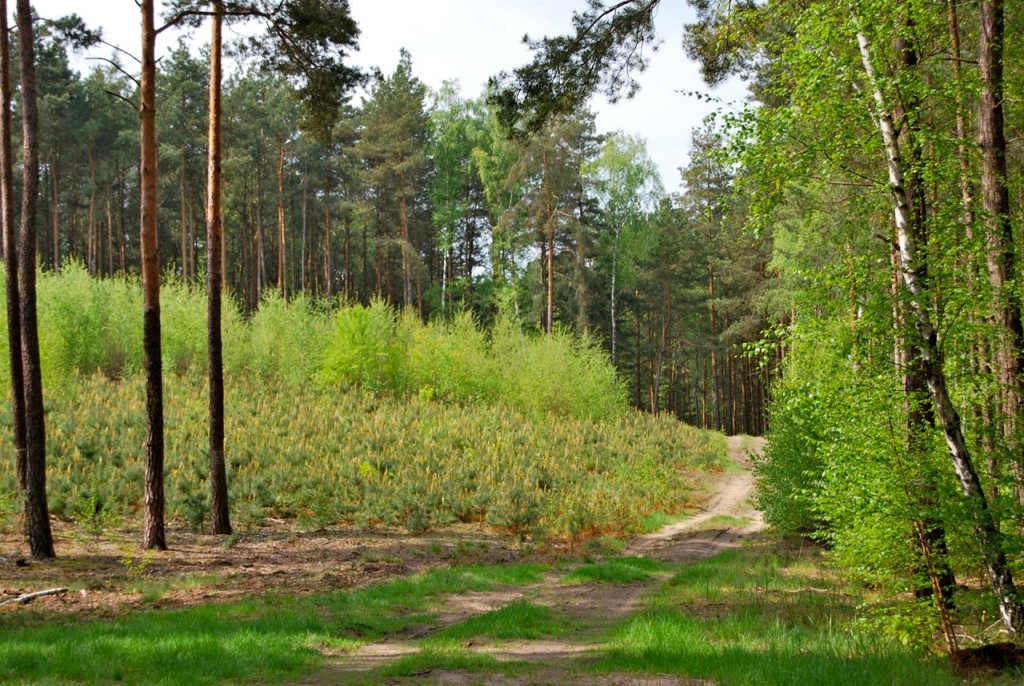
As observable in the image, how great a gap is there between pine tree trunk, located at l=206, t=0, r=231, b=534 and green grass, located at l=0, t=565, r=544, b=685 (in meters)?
4.37

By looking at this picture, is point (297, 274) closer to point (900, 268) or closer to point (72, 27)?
point (72, 27)

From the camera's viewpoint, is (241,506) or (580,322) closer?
(241,506)

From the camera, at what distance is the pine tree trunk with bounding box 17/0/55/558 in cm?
1002

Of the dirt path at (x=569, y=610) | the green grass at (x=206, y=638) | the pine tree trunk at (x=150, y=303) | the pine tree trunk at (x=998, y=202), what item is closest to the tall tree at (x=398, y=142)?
the dirt path at (x=569, y=610)

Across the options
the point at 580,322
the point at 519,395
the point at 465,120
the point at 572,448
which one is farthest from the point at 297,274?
the point at 572,448

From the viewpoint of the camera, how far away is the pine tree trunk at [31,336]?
1002 centimetres

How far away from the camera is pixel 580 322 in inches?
1421

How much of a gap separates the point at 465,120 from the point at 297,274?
18507 mm

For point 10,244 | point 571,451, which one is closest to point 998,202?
point 10,244

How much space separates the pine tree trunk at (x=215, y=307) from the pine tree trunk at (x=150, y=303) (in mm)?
1250

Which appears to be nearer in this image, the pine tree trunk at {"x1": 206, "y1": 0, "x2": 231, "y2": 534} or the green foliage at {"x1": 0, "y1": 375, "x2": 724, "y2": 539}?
the pine tree trunk at {"x1": 206, "y1": 0, "x2": 231, "y2": 534}

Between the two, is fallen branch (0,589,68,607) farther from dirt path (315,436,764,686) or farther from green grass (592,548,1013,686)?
green grass (592,548,1013,686)

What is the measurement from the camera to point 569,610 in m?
9.05

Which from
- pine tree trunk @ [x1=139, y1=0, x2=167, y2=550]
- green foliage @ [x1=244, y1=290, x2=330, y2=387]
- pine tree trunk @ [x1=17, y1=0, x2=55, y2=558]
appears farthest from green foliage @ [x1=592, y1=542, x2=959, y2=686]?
green foliage @ [x1=244, y1=290, x2=330, y2=387]
